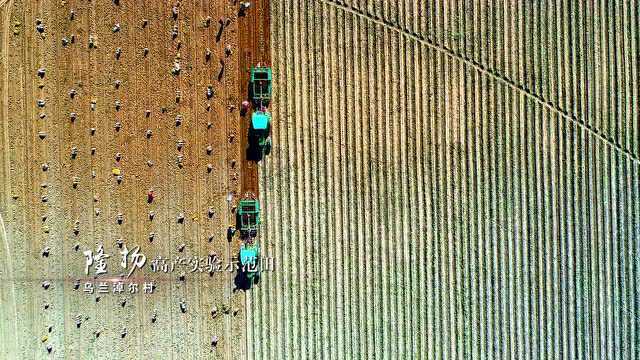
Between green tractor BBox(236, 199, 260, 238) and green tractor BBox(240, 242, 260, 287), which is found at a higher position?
green tractor BBox(236, 199, 260, 238)

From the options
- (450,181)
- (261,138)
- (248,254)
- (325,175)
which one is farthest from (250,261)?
(450,181)

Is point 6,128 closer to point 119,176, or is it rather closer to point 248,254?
point 119,176

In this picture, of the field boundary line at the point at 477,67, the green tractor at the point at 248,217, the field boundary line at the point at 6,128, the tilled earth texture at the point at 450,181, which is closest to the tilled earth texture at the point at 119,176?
the field boundary line at the point at 6,128

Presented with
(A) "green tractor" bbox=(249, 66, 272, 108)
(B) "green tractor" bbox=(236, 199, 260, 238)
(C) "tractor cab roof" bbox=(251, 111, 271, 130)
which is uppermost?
(A) "green tractor" bbox=(249, 66, 272, 108)

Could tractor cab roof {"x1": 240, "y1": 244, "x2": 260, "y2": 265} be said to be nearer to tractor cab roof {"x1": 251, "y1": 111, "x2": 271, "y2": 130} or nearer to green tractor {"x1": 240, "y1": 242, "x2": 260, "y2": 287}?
green tractor {"x1": 240, "y1": 242, "x2": 260, "y2": 287}

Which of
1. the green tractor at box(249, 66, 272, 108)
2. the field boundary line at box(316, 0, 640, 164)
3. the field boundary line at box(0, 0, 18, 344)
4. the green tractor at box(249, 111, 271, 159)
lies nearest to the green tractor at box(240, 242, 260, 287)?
the green tractor at box(249, 111, 271, 159)

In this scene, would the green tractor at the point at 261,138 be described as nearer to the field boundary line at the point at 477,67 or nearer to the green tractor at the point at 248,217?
the green tractor at the point at 248,217

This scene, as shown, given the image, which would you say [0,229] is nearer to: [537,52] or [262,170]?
[262,170]
